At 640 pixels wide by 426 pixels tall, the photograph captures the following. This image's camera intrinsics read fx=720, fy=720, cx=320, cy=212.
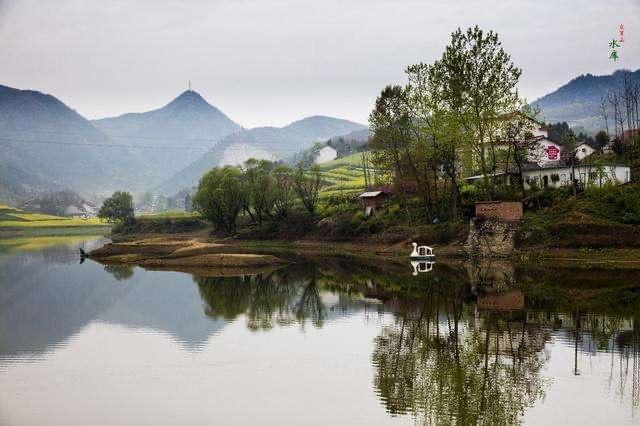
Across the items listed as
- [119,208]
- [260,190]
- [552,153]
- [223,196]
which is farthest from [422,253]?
[119,208]

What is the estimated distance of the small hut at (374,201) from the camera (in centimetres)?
9275

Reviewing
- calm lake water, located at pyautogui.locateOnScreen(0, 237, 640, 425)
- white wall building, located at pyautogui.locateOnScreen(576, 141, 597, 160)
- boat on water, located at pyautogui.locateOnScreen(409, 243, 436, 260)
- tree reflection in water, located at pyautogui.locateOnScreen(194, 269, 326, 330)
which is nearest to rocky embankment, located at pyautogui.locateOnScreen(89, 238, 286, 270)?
tree reflection in water, located at pyautogui.locateOnScreen(194, 269, 326, 330)

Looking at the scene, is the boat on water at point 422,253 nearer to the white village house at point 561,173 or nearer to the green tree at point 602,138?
the white village house at point 561,173

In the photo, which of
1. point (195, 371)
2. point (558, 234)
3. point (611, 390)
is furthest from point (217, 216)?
point (611, 390)

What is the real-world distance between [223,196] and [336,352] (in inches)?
2955

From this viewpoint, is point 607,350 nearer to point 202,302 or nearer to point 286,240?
point 202,302

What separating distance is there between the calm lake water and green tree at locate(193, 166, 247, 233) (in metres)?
50.1

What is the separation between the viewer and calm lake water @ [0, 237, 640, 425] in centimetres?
2194

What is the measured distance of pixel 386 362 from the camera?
90.9 ft

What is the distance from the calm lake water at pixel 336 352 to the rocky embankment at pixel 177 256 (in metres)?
15.9

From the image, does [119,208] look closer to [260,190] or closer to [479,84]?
[260,190]

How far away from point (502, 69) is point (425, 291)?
1200 inches

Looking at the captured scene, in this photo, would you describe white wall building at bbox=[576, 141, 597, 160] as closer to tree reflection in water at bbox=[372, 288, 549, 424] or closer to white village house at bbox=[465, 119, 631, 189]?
white village house at bbox=[465, 119, 631, 189]

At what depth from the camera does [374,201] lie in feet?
306
